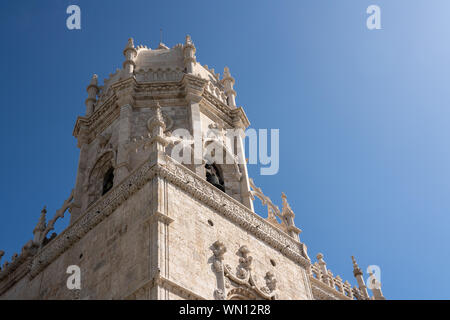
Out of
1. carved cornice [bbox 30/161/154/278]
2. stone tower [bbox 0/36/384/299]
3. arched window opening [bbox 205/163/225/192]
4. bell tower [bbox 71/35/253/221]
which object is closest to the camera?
stone tower [bbox 0/36/384/299]

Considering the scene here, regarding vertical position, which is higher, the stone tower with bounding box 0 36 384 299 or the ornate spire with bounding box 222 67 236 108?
the ornate spire with bounding box 222 67 236 108

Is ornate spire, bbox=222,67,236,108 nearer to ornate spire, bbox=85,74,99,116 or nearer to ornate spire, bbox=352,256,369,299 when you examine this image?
ornate spire, bbox=85,74,99,116

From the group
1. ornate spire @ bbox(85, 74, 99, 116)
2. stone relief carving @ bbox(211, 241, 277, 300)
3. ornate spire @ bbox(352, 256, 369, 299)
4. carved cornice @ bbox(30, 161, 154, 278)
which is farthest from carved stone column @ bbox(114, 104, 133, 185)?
ornate spire @ bbox(352, 256, 369, 299)

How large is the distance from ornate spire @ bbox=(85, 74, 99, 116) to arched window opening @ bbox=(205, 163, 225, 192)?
24.1 ft

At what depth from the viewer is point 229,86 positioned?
1202 inches

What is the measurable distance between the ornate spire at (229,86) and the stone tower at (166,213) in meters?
0.07

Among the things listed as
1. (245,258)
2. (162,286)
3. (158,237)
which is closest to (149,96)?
(245,258)

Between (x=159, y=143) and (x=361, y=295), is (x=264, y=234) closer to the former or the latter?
(x=159, y=143)

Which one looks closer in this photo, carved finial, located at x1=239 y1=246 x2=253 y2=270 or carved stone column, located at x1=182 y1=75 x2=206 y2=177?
carved finial, located at x1=239 y1=246 x2=253 y2=270

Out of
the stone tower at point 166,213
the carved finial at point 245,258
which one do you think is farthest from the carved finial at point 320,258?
the carved finial at point 245,258

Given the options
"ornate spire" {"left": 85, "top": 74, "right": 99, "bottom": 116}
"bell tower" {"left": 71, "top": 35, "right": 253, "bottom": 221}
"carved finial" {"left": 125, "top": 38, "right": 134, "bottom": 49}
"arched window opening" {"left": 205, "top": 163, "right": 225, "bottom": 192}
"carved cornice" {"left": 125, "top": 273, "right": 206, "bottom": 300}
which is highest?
"carved finial" {"left": 125, "top": 38, "right": 134, "bottom": 49}

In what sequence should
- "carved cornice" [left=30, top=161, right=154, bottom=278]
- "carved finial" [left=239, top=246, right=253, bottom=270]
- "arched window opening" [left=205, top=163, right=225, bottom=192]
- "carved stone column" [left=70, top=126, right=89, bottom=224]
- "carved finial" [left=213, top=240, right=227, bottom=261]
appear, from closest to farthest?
"carved finial" [left=213, top=240, right=227, bottom=261], "carved cornice" [left=30, top=161, right=154, bottom=278], "carved finial" [left=239, top=246, right=253, bottom=270], "arched window opening" [left=205, top=163, right=225, bottom=192], "carved stone column" [left=70, top=126, right=89, bottom=224]

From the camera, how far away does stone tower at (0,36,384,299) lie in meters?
18.7
